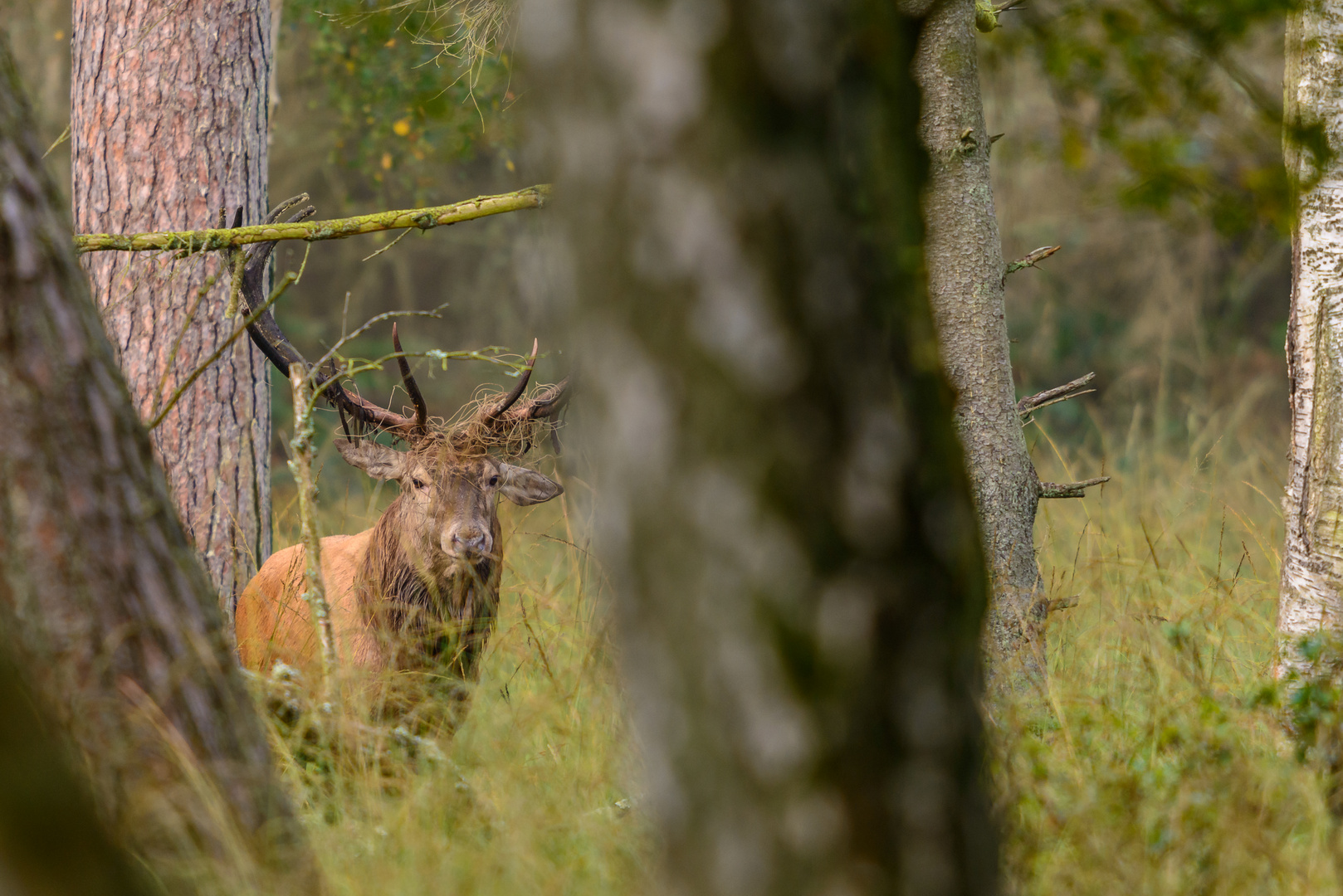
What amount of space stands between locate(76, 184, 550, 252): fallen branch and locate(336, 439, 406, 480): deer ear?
1117mm

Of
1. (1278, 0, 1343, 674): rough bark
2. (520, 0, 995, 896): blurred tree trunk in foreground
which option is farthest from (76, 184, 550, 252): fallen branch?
(1278, 0, 1343, 674): rough bark

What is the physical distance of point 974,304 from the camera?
3158mm

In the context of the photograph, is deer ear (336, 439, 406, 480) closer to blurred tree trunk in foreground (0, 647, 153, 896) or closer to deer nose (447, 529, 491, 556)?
deer nose (447, 529, 491, 556)

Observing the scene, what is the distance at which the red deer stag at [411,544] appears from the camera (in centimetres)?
366

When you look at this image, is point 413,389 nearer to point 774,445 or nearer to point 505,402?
point 505,402

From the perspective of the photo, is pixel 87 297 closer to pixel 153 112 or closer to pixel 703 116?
pixel 703 116

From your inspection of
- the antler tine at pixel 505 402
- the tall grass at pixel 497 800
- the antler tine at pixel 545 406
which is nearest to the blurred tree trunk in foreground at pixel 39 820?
the tall grass at pixel 497 800

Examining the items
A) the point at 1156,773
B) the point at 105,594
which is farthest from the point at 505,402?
the point at 1156,773

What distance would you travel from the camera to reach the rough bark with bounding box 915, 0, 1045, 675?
3133 millimetres

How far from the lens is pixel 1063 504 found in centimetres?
659

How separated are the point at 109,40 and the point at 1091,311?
11640 mm

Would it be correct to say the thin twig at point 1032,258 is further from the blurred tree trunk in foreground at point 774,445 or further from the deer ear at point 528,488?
the blurred tree trunk in foreground at point 774,445

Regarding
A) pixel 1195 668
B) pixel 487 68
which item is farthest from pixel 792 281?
pixel 487 68

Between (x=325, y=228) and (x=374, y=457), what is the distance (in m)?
1.24
